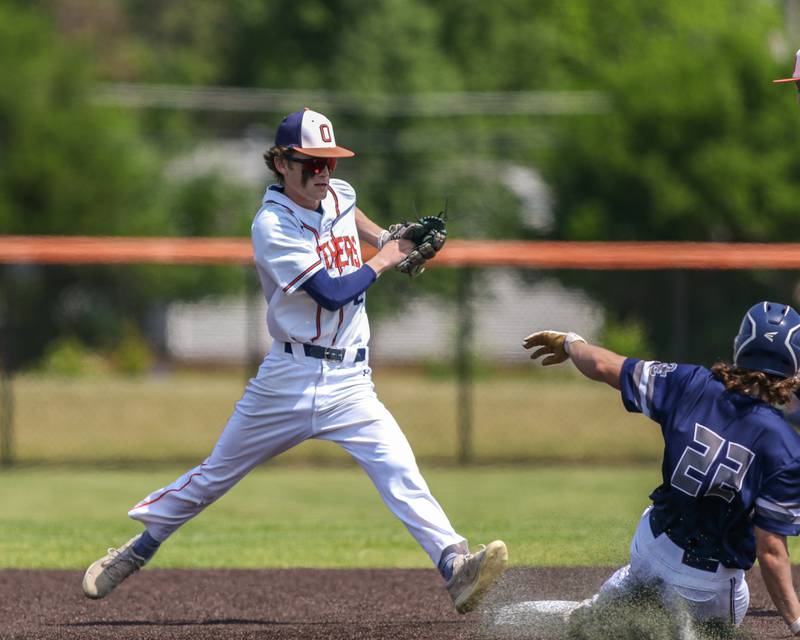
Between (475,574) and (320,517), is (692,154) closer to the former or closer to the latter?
(320,517)

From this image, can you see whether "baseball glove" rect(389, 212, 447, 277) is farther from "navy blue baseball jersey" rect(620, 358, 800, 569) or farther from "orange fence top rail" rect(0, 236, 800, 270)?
"orange fence top rail" rect(0, 236, 800, 270)

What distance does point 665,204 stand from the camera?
28281 mm

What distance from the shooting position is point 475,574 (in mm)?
5977

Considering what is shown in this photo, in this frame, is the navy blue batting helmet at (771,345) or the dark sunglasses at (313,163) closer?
the navy blue batting helmet at (771,345)

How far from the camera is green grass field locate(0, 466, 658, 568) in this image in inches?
354

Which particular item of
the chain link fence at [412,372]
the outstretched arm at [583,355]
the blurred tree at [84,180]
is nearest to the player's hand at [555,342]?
the outstretched arm at [583,355]

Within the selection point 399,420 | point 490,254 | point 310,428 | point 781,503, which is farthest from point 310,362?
point 399,420

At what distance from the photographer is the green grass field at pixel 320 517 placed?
898 centimetres

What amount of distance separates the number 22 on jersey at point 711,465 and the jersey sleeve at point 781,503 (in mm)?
97

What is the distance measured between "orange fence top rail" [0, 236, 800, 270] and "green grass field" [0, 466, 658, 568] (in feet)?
6.78

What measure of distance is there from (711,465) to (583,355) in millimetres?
621

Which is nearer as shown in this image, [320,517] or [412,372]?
[320,517]

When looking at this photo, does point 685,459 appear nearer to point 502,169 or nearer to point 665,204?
point 665,204

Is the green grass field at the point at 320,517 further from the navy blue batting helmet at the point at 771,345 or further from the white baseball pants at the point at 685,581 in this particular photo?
the navy blue batting helmet at the point at 771,345
